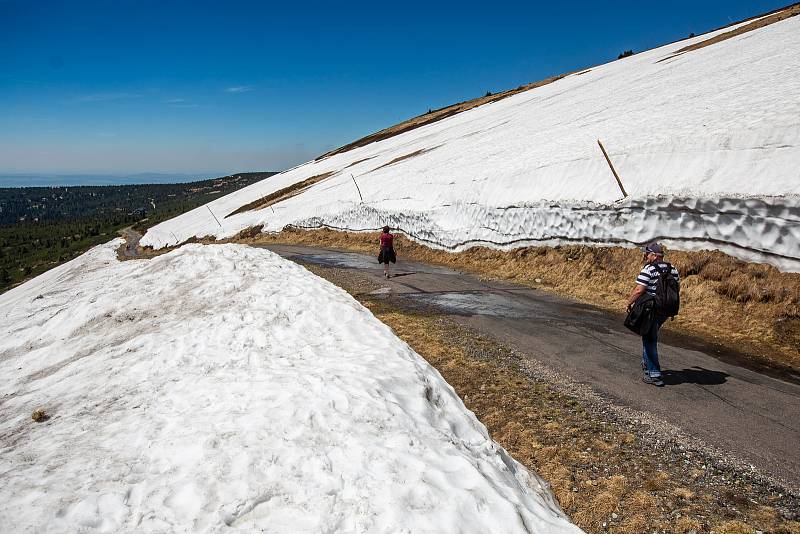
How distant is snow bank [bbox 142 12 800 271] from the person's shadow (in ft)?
16.4

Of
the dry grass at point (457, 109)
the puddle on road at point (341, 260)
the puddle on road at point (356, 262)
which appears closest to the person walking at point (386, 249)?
the puddle on road at point (356, 262)

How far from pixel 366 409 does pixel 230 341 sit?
4862mm

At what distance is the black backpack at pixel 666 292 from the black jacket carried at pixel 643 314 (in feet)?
0.38

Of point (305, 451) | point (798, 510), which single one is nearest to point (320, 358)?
point (305, 451)

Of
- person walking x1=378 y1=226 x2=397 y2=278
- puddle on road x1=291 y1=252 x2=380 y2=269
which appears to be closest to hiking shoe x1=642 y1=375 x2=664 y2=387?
person walking x1=378 y1=226 x2=397 y2=278

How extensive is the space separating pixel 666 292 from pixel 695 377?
1.88 metres

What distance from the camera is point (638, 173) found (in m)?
16.8

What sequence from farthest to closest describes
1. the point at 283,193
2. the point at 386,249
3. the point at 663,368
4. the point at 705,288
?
the point at 283,193, the point at 386,249, the point at 705,288, the point at 663,368

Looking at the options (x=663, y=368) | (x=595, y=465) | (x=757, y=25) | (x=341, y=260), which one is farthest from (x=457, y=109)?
(x=595, y=465)

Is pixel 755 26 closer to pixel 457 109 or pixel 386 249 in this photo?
pixel 386 249

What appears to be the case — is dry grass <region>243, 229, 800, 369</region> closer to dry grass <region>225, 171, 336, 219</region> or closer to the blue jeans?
the blue jeans

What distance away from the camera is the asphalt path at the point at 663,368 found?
20.6 feet

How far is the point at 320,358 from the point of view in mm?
8406

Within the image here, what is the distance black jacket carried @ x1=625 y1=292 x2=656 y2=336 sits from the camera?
26.1ft
